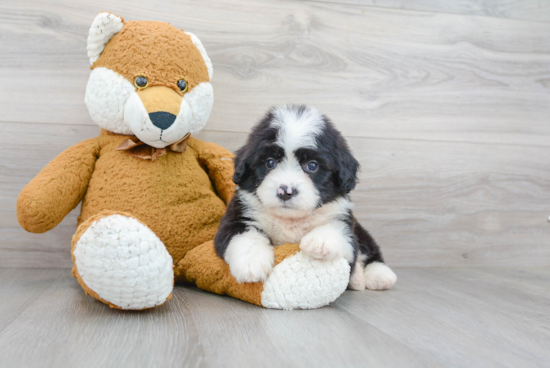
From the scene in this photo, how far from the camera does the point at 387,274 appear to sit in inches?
68.9

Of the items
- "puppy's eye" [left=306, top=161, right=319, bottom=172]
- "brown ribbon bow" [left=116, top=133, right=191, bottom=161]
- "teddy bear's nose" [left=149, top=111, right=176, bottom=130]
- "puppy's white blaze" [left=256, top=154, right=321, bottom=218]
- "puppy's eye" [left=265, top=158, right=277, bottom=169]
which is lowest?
"brown ribbon bow" [left=116, top=133, right=191, bottom=161]

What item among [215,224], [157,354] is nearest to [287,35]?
[215,224]

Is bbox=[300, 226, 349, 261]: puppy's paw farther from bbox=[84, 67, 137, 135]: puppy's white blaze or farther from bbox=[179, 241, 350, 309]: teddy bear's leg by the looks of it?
bbox=[84, 67, 137, 135]: puppy's white blaze

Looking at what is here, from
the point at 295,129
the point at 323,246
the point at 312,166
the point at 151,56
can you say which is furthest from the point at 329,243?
the point at 151,56

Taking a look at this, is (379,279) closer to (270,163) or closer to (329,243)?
(329,243)

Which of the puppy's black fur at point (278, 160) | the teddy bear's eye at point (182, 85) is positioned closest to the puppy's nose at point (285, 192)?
the puppy's black fur at point (278, 160)

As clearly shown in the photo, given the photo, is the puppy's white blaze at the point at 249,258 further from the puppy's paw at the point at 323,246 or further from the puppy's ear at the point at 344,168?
the puppy's ear at the point at 344,168

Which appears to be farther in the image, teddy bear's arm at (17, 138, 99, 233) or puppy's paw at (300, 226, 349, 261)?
teddy bear's arm at (17, 138, 99, 233)

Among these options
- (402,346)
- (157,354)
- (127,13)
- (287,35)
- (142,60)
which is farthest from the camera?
(287,35)

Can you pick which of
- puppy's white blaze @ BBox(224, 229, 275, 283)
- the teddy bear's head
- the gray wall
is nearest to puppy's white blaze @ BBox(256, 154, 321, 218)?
puppy's white blaze @ BBox(224, 229, 275, 283)

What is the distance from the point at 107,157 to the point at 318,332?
3.31ft

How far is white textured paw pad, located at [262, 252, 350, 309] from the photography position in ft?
4.42

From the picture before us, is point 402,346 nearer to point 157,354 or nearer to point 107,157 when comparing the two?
point 157,354

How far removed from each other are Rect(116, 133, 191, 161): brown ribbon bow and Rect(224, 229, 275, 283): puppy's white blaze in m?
0.46
